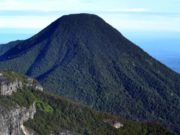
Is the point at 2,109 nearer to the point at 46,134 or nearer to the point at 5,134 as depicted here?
the point at 5,134

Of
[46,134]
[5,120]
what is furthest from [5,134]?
[46,134]

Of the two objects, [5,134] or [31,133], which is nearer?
[5,134]

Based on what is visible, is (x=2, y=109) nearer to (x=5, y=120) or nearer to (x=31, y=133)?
(x=5, y=120)

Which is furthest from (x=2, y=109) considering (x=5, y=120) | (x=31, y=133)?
(x=31, y=133)

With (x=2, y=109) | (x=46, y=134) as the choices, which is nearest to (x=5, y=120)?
(x=2, y=109)
